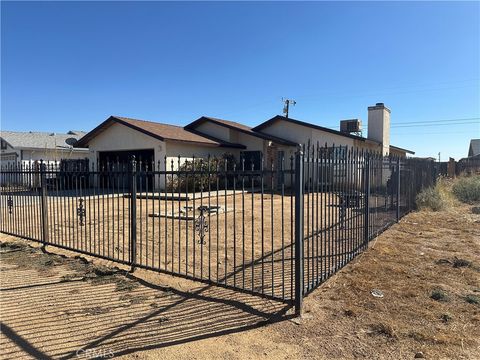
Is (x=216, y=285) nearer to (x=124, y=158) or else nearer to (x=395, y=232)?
(x=395, y=232)

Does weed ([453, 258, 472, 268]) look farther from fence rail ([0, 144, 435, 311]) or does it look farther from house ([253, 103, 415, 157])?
house ([253, 103, 415, 157])

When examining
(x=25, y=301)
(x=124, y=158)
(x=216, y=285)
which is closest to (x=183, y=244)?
(x=216, y=285)

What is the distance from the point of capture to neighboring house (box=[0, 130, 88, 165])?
3303cm

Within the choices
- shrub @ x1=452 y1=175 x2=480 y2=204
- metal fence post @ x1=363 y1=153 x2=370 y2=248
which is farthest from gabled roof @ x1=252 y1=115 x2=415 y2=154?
metal fence post @ x1=363 y1=153 x2=370 y2=248

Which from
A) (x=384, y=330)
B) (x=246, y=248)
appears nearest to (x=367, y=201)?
(x=246, y=248)

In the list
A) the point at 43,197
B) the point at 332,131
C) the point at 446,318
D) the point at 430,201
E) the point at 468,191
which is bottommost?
the point at 446,318

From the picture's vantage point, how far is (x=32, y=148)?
110 ft

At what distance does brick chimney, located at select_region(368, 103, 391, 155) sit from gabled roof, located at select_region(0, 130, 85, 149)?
83.2 ft

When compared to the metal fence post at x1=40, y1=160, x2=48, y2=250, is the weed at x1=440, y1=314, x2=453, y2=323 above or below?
below

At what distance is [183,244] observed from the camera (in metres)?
7.29

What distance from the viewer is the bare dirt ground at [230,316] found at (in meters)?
3.26

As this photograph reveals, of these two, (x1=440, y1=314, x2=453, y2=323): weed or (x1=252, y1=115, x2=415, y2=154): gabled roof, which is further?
(x1=252, y1=115, x2=415, y2=154): gabled roof

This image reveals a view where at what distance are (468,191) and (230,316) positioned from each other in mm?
16180

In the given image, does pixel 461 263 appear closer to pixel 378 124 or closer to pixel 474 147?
pixel 378 124
